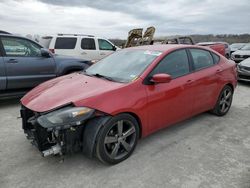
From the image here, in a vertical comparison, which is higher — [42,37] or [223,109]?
[42,37]

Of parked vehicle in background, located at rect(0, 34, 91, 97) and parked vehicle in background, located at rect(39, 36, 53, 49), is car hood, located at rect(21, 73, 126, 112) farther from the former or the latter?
parked vehicle in background, located at rect(39, 36, 53, 49)

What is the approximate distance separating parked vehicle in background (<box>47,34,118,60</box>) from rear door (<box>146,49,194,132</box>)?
6.45m

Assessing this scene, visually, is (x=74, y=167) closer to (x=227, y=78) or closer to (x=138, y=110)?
(x=138, y=110)

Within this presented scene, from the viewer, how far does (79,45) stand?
11.1 metres

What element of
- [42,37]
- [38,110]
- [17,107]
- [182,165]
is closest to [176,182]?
[182,165]

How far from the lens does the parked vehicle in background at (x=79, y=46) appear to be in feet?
35.0

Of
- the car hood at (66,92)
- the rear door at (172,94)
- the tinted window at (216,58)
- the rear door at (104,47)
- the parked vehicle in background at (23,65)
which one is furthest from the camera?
the rear door at (104,47)

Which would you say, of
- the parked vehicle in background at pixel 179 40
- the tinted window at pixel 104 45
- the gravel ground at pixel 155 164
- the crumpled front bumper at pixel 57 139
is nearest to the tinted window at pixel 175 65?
the gravel ground at pixel 155 164

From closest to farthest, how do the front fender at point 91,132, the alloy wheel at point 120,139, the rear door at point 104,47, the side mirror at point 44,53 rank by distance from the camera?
1. the front fender at point 91,132
2. the alloy wheel at point 120,139
3. the side mirror at point 44,53
4. the rear door at point 104,47

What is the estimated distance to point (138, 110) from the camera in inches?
138

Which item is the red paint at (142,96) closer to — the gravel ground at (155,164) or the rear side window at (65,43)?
the gravel ground at (155,164)

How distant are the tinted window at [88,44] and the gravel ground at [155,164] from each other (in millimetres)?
7152

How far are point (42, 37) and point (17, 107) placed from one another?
582 cm

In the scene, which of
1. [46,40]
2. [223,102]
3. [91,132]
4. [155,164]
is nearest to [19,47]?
[91,132]
